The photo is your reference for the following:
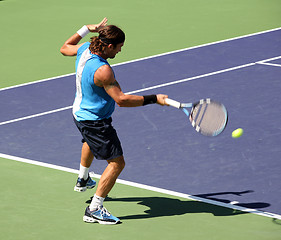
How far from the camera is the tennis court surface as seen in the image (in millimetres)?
9172

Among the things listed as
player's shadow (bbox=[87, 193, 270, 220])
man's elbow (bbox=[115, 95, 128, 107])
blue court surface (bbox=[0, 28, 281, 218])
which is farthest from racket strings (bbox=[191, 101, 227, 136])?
blue court surface (bbox=[0, 28, 281, 218])

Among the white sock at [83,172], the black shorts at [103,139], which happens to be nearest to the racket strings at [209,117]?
the black shorts at [103,139]

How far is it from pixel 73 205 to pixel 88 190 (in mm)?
520

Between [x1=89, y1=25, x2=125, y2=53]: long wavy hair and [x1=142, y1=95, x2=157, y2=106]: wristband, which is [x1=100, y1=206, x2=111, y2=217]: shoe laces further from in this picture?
[x1=89, y1=25, x2=125, y2=53]: long wavy hair

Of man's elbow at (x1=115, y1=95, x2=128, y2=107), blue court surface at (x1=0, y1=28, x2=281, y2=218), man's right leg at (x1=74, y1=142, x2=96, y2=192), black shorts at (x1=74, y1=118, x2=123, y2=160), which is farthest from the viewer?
blue court surface at (x1=0, y1=28, x2=281, y2=218)

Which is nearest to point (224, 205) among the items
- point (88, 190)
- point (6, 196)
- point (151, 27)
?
point (88, 190)

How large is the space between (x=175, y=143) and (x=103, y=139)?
272 cm

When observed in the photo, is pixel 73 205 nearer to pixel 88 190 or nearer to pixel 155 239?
pixel 88 190

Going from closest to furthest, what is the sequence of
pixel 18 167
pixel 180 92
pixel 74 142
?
pixel 18 167 → pixel 74 142 → pixel 180 92

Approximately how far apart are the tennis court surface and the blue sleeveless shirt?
115 centimetres

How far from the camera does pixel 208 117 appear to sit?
8.51 metres

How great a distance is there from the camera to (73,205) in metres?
9.16

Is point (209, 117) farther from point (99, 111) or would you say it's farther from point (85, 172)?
point (85, 172)

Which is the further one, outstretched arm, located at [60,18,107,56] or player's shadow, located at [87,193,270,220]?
outstretched arm, located at [60,18,107,56]
